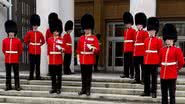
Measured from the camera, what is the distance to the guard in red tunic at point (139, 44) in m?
11.8

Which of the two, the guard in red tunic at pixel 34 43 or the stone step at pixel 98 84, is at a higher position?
the guard in red tunic at pixel 34 43

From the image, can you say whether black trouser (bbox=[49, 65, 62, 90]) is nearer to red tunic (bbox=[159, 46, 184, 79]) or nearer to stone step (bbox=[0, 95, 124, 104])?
stone step (bbox=[0, 95, 124, 104])

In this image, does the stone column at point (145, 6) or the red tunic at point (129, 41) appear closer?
the red tunic at point (129, 41)

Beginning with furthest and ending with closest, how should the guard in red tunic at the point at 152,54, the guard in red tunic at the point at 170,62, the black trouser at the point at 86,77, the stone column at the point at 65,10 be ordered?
the stone column at the point at 65,10
the black trouser at the point at 86,77
the guard in red tunic at the point at 152,54
the guard in red tunic at the point at 170,62

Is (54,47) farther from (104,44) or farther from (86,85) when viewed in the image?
(104,44)

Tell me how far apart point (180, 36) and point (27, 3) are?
7948mm

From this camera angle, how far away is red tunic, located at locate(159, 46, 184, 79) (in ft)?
31.9

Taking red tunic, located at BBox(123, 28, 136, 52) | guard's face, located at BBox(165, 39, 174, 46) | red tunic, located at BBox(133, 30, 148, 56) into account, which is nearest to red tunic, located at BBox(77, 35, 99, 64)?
red tunic, located at BBox(133, 30, 148, 56)

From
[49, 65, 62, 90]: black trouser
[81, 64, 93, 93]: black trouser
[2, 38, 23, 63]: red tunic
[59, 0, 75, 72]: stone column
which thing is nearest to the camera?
[81, 64, 93, 93]: black trouser

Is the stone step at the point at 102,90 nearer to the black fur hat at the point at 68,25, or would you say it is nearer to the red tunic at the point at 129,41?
the red tunic at the point at 129,41

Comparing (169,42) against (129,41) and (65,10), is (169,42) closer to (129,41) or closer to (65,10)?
(129,41)

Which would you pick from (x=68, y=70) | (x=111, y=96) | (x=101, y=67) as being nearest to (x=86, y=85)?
(x=111, y=96)

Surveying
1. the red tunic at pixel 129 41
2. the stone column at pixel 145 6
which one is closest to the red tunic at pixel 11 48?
→ the red tunic at pixel 129 41

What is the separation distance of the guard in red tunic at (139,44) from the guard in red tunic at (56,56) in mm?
1994
